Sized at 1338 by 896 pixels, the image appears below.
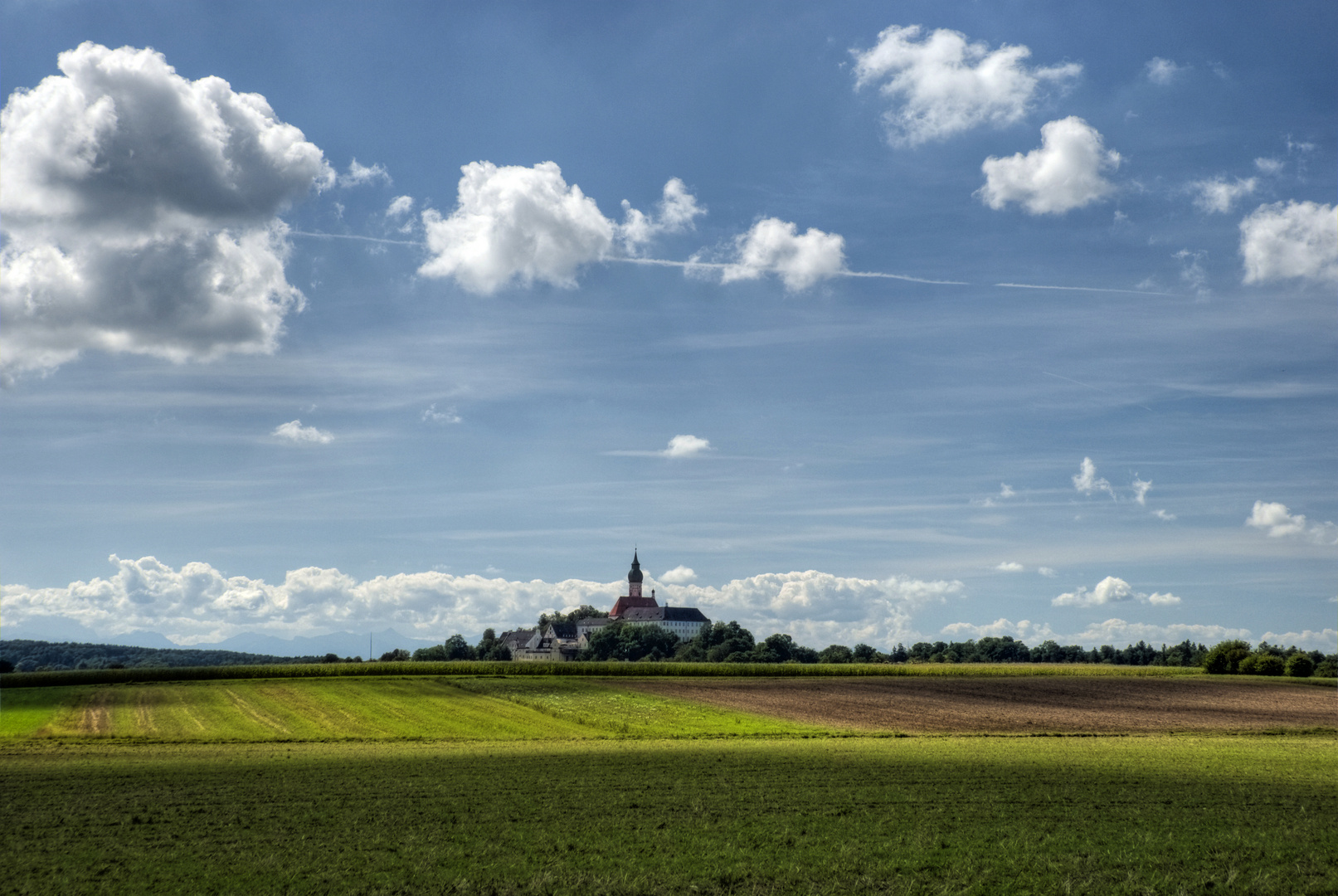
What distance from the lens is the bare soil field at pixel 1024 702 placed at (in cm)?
6216

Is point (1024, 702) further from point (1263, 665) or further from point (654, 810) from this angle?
point (654, 810)

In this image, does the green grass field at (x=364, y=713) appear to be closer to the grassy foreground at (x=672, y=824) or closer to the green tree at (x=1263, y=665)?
the grassy foreground at (x=672, y=824)

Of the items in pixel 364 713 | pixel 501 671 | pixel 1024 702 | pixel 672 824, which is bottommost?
pixel 501 671

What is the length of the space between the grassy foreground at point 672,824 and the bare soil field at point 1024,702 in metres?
22.3

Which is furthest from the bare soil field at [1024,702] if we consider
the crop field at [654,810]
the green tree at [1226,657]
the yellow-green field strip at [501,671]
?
the green tree at [1226,657]

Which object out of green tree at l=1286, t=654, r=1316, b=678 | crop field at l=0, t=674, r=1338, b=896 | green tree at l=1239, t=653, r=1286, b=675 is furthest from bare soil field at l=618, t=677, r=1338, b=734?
green tree at l=1286, t=654, r=1316, b=678

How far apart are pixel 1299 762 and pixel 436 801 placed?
34.0 metres

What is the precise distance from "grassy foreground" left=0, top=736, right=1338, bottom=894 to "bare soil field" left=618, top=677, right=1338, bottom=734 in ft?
73.1

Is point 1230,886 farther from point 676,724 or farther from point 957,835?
point 676,724

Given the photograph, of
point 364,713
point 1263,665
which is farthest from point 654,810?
point 1263,665

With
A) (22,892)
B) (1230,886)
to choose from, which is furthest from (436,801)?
(1230,886)

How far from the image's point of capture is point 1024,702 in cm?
7900

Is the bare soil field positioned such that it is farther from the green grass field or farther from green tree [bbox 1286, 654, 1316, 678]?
green tree [bbox 1286, 654, 1316, 678]

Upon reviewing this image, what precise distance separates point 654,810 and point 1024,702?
2402 inches
